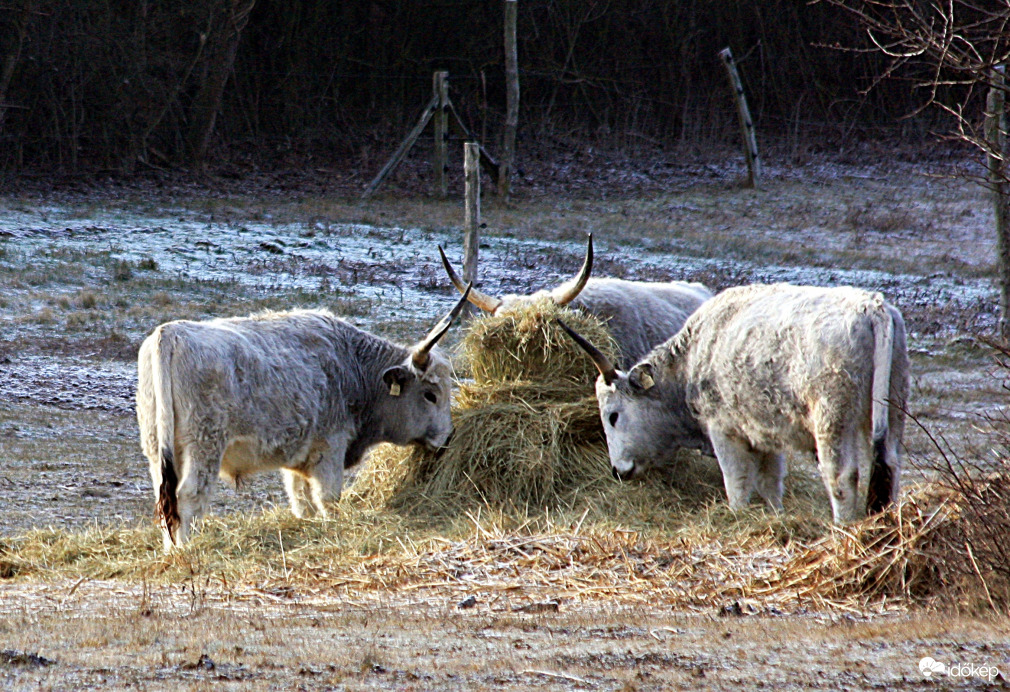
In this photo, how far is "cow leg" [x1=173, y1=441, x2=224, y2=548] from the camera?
23.2 feet

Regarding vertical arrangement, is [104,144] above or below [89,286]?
above

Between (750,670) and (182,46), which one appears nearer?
(750,670)

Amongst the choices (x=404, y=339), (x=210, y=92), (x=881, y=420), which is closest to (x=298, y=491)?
(x=881, y=420)

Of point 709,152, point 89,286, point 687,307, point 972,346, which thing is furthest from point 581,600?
point 709,152

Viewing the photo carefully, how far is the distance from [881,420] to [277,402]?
3.55 meters

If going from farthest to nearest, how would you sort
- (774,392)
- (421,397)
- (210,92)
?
(210,92), (421,397), (774,392)

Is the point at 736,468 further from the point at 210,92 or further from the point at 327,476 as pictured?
the point at 210,92

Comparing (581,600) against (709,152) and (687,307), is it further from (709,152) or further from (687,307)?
(709,152)

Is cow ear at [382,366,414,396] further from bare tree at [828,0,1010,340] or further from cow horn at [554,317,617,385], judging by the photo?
bare tree at [828,0,1010,340]

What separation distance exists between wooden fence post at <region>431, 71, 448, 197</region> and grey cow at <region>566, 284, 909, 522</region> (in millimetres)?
12680

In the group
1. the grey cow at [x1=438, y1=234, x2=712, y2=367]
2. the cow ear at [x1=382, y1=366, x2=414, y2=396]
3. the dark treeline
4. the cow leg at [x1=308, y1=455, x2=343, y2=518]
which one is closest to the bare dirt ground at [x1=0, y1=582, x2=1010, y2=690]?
the cow leg at [x1=308, y1=455, x2=343, y2=518]

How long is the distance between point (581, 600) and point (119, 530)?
3246mm

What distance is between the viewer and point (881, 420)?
6336mm

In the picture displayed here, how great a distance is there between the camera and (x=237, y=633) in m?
4.63
